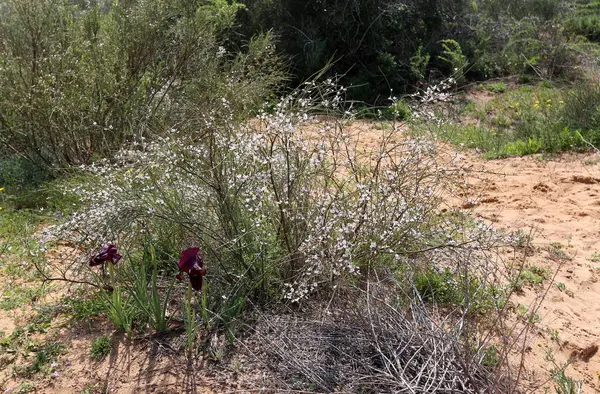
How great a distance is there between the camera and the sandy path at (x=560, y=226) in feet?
11.1

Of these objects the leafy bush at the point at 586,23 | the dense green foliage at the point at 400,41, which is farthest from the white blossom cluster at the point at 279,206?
the leafy bush at the point at 586,23

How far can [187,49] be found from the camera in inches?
251

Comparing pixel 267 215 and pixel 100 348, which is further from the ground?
pixel 267 215

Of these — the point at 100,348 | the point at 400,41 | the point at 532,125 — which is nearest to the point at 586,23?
the point at 400,41

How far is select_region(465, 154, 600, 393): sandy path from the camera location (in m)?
3.40

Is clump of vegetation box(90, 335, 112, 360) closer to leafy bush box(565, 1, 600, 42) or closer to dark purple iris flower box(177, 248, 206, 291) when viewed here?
dark purple iris flower box(177, 248, 206, 291)

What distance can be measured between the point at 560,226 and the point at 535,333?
1793mm

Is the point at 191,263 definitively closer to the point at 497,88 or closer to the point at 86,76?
the point at 86,76

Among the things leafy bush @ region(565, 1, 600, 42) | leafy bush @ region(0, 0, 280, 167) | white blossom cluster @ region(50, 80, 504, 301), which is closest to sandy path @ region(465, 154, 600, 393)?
white blossom cluster @ region(50, 80, 504, 301)

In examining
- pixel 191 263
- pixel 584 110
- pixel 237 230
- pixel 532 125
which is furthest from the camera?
pixel 532 125

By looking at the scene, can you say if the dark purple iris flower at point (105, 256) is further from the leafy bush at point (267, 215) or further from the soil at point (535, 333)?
the soil at point (535, 333)

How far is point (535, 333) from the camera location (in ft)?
11.4

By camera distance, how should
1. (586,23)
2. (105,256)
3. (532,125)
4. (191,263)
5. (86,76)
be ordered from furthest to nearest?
(586,23) < (532,125) < (86,76) < (105,256) < (191,263)

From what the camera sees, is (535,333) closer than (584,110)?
Yes
